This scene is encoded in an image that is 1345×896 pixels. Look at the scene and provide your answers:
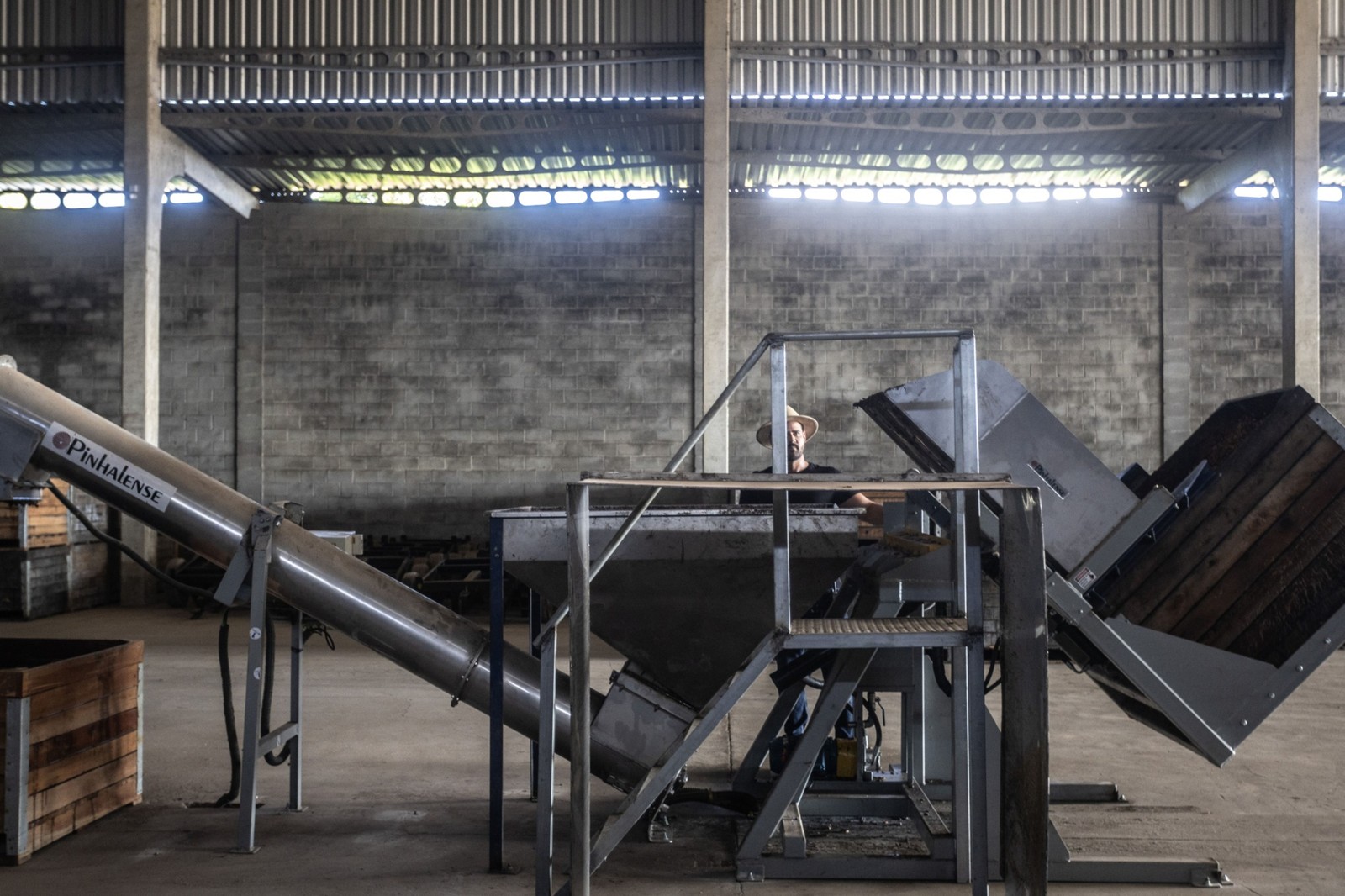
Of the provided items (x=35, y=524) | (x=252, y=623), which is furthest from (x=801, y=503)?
(x=35, y=524)

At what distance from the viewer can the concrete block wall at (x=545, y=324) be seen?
40.5ft

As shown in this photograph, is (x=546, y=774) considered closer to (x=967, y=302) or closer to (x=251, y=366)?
(x=967, y=302)

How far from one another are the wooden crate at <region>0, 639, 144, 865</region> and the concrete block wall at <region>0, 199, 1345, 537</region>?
792 cm

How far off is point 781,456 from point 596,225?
9581 millimetres

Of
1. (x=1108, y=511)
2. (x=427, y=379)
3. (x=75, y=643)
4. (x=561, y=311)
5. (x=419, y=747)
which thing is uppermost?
(x=561, y=311)

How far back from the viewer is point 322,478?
12.6 meters

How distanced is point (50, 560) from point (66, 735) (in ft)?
26.5

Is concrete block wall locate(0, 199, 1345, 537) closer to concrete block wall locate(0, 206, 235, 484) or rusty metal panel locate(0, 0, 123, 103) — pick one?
concrete block wall locate(0, 206, 235, 484)

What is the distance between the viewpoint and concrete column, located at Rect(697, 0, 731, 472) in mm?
9953

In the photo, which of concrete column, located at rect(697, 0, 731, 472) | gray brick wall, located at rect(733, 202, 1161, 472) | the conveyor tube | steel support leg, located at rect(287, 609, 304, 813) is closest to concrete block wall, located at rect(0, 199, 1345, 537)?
gray brick wall, located at rect(733, 202, 1161, 472)

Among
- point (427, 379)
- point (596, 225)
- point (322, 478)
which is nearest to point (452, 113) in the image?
point (596, 225)

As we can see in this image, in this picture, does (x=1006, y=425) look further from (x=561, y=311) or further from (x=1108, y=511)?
(x=561, y=311)

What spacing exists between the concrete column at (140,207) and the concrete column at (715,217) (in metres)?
5.86

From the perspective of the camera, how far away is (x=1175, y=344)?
12.2m
